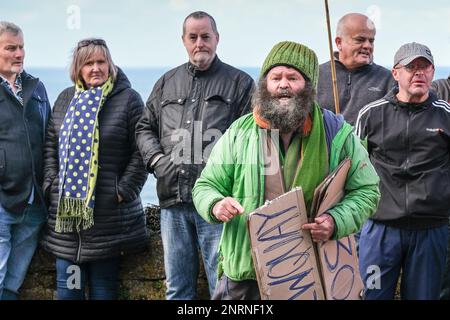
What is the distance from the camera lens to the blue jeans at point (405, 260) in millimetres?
5984

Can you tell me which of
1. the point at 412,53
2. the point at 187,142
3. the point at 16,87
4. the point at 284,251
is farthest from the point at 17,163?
the point at 412,53

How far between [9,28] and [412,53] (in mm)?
2715

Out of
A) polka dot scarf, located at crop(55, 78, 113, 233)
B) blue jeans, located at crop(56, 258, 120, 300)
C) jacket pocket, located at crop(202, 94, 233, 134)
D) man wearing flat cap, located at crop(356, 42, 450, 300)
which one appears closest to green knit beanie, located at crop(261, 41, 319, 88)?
jacket pocket, located at crop(202, 94, 233, 134)

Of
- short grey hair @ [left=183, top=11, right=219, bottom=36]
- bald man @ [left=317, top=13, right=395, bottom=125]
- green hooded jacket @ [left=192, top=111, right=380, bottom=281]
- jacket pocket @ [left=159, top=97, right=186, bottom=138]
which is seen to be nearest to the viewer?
green hooded jacket @ [left=192, top=111, right=380, bottom=281]

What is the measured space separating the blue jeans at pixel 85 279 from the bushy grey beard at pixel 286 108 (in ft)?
6.14

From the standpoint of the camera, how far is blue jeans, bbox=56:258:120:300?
6.27 m

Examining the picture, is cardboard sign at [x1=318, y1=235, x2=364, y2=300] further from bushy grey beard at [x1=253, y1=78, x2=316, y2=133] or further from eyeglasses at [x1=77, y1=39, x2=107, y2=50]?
eyeglasses at [x1=77, y1=39, x2=107, y2=50]

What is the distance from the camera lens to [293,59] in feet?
16.4

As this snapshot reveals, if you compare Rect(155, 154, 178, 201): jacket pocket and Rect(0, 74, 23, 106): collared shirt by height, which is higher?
Rect(0, 74, 23, 106): collared shirt

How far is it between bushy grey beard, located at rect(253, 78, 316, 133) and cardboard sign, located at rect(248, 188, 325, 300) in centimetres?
39

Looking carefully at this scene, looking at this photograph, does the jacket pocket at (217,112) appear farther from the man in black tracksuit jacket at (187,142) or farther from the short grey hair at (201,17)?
the short grey hair at (201,17)

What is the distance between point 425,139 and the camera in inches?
235

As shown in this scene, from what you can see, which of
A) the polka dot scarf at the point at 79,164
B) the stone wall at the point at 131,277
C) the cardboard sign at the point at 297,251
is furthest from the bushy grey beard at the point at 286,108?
the stone wall at the point at 131,277
